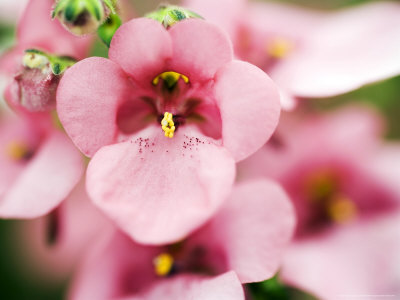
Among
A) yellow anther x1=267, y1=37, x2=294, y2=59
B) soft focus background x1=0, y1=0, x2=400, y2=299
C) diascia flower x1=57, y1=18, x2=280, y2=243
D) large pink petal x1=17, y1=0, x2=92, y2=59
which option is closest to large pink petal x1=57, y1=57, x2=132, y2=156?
diascia flower x1=57, y1=18, x2=280, y2=243

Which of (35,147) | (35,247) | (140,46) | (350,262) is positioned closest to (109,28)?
(140,46)

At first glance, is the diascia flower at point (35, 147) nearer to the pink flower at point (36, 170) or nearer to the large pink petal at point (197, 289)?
the pink flower at point (36, 170)

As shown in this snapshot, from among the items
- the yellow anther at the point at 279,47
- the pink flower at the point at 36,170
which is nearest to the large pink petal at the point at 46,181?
the pink flower at the point at 36,170

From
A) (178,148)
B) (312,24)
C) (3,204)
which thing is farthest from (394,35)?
(3,204)

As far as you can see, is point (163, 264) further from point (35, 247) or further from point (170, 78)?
point (35, 247)

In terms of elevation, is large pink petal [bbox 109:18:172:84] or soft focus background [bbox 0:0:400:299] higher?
large pink petal [bbox 109:18:172:84]

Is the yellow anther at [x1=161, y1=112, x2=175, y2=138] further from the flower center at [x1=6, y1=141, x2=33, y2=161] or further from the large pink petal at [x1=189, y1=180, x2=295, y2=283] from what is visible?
the flower center at [x1=6, y1=141, x2=33, y2=161]
